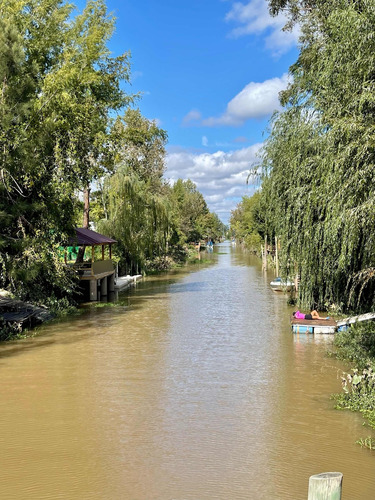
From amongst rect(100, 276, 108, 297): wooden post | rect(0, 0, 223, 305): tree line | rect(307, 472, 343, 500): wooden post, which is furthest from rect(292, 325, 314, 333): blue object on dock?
rect(100, 276, 108, 297): wooden post

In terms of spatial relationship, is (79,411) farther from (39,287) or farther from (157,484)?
(39,287)

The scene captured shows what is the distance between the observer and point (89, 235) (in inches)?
938

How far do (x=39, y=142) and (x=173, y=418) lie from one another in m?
11.6

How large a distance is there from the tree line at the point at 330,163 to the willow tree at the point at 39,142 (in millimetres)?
7544

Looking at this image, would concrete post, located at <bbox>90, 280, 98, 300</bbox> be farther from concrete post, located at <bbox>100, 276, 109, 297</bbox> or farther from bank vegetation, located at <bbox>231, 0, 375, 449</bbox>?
bank vegetation, located at <bbox>231, 0, 375, 449</bbox>

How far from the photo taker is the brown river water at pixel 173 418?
6.52m

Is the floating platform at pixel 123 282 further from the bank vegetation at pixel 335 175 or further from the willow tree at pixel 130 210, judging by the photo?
the bank vegetation at pixel 335 175

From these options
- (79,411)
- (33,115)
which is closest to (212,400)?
(79,411)

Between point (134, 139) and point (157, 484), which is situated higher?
point (134, 139)

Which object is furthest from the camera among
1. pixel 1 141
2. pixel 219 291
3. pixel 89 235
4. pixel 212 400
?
pixel 219 291

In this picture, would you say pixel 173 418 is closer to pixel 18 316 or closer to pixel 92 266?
pixel 18 316

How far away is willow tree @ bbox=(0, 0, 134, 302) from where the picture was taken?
15.4 metres

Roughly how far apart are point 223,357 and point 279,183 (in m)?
6.40

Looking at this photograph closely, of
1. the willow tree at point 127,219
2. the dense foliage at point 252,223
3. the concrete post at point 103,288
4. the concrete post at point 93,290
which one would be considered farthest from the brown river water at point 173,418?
the dense foliage at point 252,223
